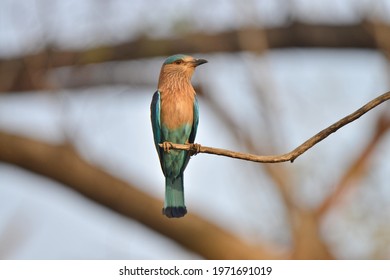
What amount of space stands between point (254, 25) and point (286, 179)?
3.50 ft

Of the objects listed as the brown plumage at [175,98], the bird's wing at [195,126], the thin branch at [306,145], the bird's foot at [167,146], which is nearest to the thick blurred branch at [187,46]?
the brown plumage at [175,98]

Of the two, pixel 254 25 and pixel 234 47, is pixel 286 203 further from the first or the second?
pixel 234 47

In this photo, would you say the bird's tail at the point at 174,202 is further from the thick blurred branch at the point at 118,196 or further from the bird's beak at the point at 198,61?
the thick blurred branch at the point at 118,196

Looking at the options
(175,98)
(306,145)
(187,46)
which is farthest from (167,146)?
(187,46)

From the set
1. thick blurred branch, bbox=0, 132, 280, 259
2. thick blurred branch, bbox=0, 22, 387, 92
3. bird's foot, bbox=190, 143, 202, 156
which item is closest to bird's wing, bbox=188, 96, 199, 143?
bird's foot, bbox=190, 143, 202, 156

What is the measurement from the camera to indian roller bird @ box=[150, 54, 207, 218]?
227 cm

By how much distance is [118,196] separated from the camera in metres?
4.61

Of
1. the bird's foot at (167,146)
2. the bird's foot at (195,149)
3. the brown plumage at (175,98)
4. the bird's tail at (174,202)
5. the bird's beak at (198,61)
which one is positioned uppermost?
the bird's beak at (198,61)

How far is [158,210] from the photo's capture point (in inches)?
185

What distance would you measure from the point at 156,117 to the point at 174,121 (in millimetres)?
90

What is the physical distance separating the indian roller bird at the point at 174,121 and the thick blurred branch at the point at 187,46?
1937mm

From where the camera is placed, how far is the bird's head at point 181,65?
2492 mm

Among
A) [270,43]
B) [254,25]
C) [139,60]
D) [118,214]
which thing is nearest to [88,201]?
[118,214]

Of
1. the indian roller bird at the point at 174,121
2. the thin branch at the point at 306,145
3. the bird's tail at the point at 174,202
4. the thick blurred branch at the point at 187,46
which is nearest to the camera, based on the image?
the thin branch at the point at 306,145
